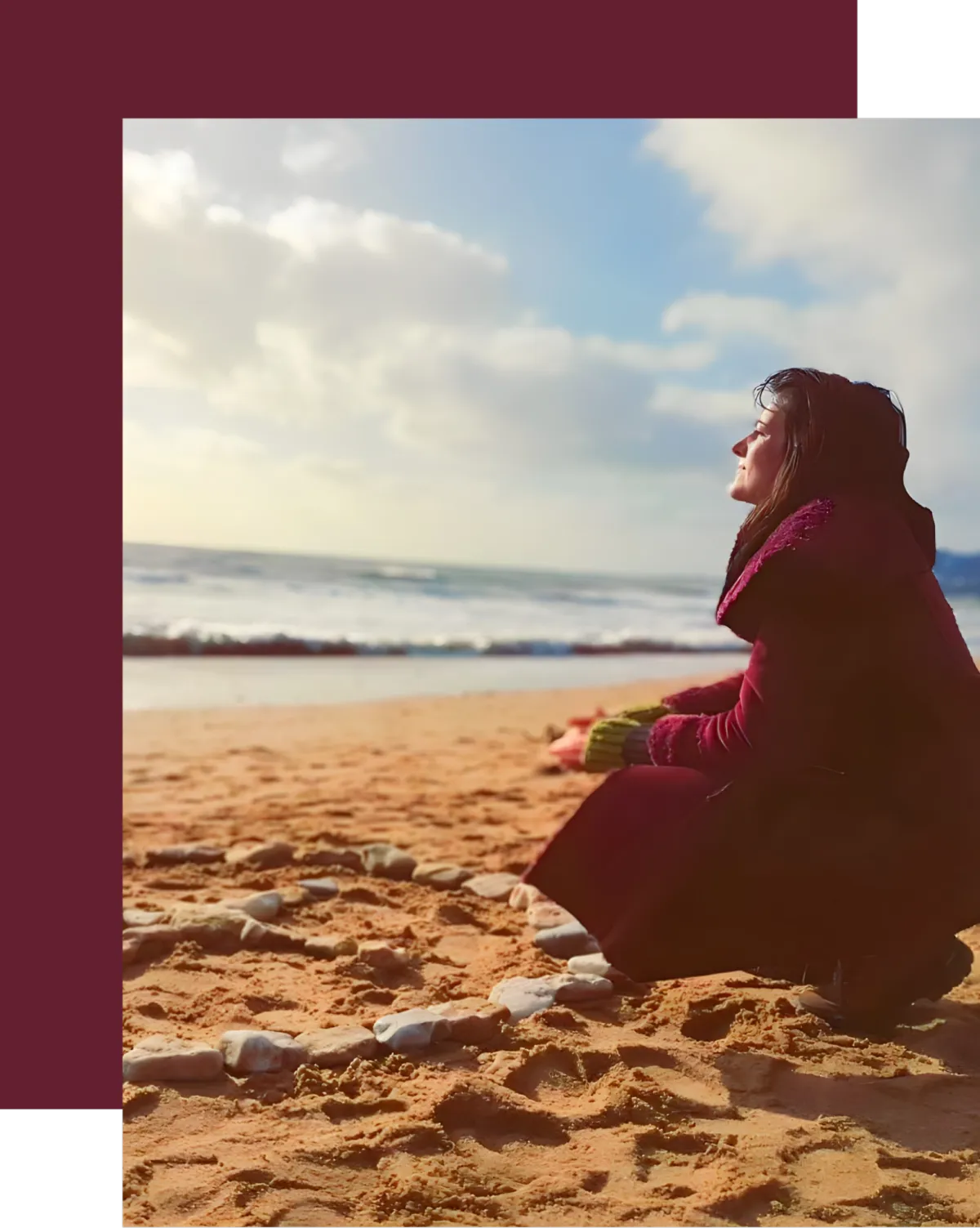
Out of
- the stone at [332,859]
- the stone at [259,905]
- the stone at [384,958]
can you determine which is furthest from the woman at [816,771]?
the stone at [332,859]

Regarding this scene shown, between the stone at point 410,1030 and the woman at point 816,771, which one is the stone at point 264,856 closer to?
the stone at point 410,1030

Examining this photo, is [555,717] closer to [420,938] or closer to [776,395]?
[420,938]

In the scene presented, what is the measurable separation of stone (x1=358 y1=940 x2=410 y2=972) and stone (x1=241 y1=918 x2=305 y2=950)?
22 cm

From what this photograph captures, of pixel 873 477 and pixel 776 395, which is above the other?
pixel 776 395

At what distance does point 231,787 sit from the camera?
5277mm

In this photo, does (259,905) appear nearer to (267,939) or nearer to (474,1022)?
(267,939)

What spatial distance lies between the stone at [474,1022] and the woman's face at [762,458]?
135 centimetres

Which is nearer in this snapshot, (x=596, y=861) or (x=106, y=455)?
(x=596, y=861)

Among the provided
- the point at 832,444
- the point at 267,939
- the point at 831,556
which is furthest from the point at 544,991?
the point at 832,444

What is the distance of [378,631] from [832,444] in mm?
12807

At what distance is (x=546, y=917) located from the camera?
338 cm

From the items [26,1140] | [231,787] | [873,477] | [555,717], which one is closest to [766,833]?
[873,477]

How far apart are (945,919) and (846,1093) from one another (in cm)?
43

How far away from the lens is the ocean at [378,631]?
9.79m
